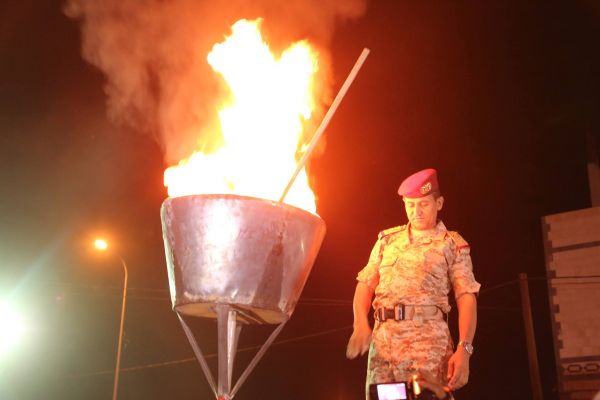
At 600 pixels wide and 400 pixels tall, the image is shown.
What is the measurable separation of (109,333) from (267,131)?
50240 mm

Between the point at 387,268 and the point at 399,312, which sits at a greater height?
the point at 387,268

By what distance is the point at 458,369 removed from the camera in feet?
14.1

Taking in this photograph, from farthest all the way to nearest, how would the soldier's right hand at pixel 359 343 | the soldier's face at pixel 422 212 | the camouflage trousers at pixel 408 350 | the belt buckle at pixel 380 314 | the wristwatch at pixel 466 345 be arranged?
the soldier's face at pixel 422 212, the belt buckle at pixel 380 314, the soldier's right hand at pixel 359 343, the camouflage trousers at pixel 408 350, the wristwatch at pixel 466 345

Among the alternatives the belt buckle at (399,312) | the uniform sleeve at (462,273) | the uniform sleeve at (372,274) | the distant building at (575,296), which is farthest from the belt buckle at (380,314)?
the distant building at (575,296)

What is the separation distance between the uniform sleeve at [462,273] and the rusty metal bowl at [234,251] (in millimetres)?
1177

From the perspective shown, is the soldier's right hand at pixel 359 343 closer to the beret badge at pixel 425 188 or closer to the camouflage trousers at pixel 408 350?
the camouflage trousers at pixel 408 350

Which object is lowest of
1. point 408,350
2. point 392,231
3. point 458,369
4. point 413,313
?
point 458,369

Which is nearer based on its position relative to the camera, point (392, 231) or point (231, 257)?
point (231, 257)

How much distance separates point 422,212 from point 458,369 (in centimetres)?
126

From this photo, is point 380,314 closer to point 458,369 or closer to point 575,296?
point 458,369

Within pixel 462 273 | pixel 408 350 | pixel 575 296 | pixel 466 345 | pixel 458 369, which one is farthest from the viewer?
pixel 575 296

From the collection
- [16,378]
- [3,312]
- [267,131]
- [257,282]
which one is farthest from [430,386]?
[16,378]

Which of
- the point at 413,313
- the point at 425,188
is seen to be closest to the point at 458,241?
the point at 425,188

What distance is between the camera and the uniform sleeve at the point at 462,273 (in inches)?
186
